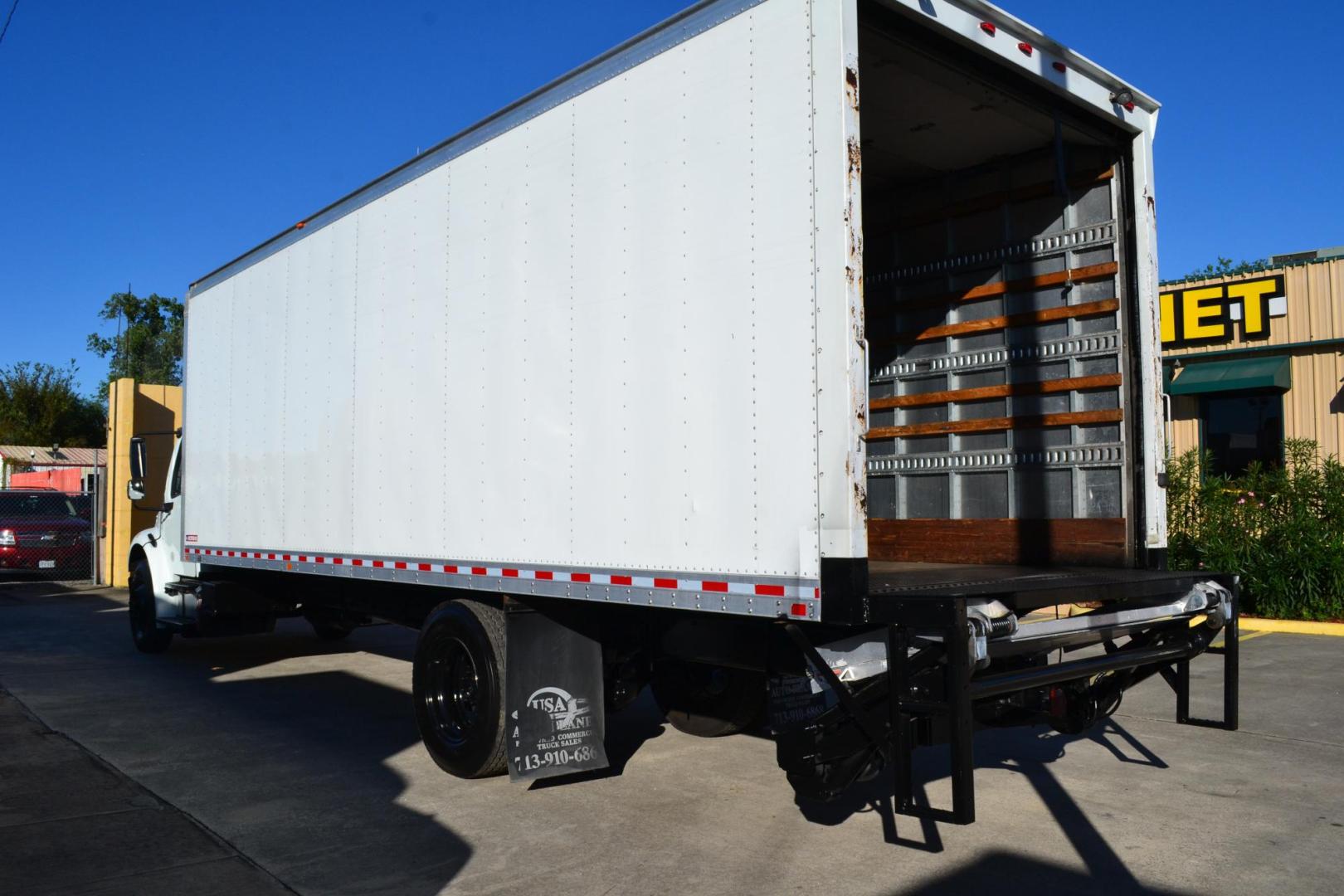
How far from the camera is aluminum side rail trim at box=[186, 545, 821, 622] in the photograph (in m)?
4.36

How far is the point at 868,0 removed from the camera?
4.58 m

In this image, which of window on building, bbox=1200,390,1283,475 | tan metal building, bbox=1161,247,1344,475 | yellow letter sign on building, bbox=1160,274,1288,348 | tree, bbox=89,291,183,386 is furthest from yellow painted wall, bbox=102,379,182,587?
tree, bbox=89,291,183,386

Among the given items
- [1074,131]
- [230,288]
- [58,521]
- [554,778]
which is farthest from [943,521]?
[58,521]

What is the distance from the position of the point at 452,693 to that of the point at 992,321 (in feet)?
13.2

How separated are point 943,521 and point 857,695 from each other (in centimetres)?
295

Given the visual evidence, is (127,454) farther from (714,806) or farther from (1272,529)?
(1272,529)

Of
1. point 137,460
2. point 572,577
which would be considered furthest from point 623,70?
point 137,460

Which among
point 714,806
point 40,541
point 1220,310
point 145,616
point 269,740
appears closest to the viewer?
point 714,806

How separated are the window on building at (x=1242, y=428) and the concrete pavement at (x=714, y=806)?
7135mm

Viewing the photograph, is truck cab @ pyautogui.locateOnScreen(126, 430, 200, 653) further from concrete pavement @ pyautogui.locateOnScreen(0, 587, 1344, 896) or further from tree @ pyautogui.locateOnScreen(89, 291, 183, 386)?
tree @ pyautogui.locateOnScreen(89, 291, 183, 386)

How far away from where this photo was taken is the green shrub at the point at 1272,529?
494 inches

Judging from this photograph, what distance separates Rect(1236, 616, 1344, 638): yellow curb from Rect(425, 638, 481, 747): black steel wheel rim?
9.72 m

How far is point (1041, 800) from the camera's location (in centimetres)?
586

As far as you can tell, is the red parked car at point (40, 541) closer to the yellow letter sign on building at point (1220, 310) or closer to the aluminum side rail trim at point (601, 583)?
the aluminum side rail trim at point (601, 583)
